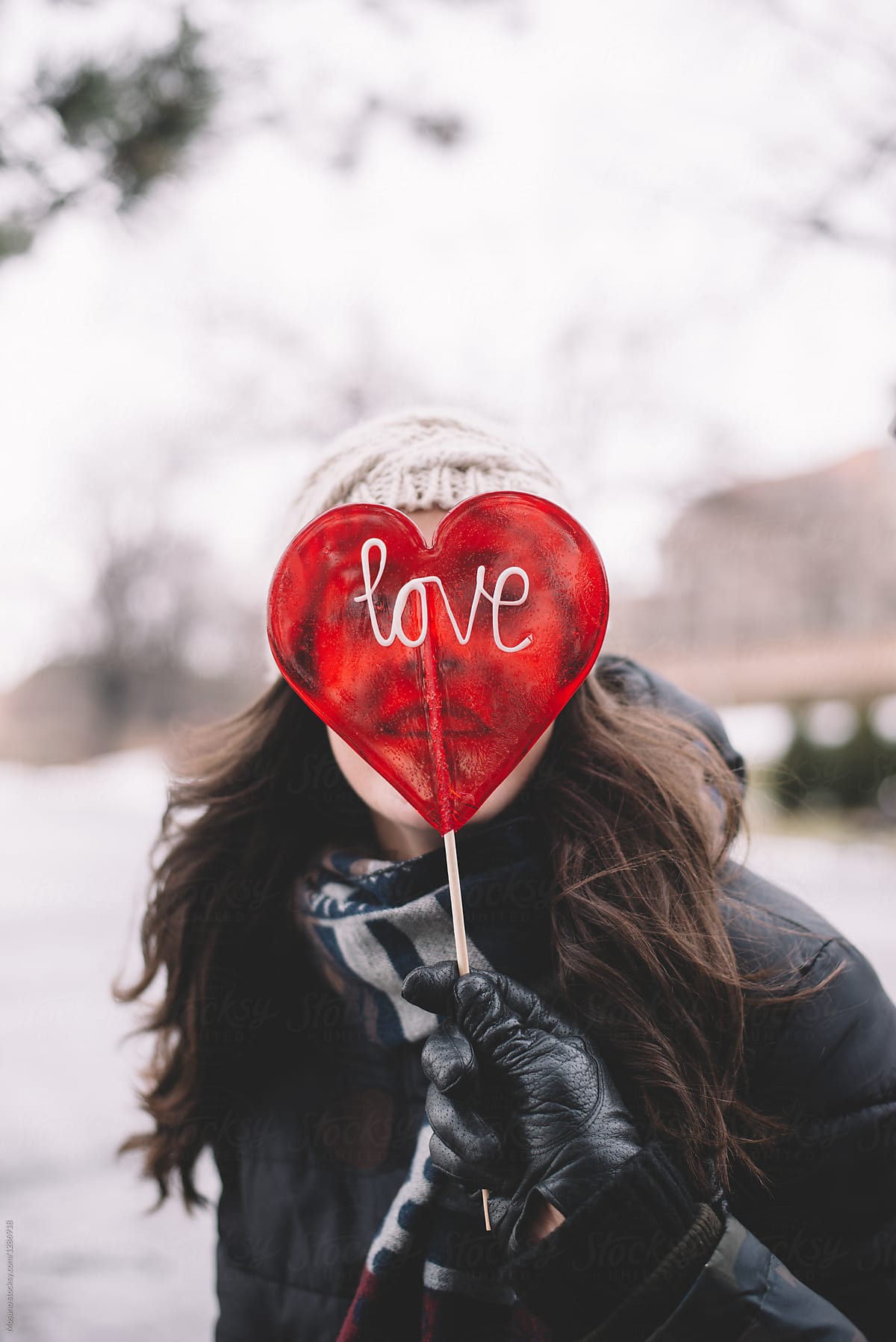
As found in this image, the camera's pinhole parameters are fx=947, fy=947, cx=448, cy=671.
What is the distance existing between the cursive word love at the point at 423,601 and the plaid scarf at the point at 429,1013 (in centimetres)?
29

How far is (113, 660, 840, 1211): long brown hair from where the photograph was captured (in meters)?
1.23

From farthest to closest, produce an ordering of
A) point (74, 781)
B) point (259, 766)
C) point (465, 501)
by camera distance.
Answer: point (74, 781) → point (259, 766) → point (465, 501)

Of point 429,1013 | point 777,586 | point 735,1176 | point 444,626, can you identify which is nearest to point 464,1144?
point 429,1013

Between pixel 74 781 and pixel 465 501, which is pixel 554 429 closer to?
pixel 74 781

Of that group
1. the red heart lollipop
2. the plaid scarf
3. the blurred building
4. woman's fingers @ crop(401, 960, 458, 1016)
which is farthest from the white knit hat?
the blurred building

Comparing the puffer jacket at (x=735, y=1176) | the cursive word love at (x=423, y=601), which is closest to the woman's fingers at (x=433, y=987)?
the puffer jacket at (x=735, y=1176)

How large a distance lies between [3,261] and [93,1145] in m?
2.89

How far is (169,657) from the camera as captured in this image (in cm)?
1975

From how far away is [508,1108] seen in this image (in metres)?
1.12

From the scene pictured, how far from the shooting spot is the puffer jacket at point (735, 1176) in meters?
1.05

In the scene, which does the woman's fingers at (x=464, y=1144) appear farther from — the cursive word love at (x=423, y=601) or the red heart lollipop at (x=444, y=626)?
the cursive word love at (x=423, y=601)

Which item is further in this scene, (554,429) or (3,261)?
(554,429)

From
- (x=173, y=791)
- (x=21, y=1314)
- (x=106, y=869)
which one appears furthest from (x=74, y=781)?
(x=173, y=791)

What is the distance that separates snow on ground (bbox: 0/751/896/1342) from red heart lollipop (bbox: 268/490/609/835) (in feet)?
2.57
